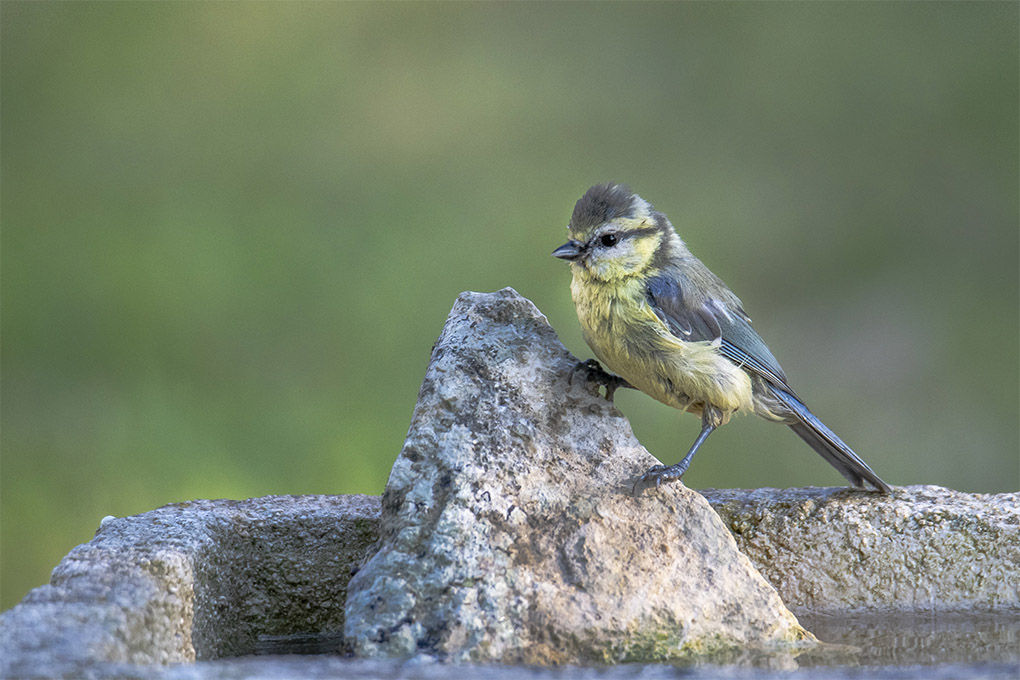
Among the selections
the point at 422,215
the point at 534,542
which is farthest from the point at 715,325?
the point at 422,215

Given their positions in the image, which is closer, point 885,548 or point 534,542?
point 534,542

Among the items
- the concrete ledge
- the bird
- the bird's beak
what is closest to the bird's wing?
the bird

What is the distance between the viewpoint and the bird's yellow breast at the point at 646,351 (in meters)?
2.89

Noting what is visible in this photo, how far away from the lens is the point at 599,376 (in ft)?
8.95

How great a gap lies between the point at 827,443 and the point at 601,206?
0.96 meters

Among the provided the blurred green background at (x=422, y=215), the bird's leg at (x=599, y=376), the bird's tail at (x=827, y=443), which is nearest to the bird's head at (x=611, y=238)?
the bird's leg at (x=599, y=376)

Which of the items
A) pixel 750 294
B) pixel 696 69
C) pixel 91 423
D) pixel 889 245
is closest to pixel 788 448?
pixel 750 294

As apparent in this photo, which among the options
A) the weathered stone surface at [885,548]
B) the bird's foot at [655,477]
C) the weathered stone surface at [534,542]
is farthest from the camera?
the weathered stone surface at [885,548]

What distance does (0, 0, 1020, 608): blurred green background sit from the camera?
4473mm

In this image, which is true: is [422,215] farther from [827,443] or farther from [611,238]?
[827,443]

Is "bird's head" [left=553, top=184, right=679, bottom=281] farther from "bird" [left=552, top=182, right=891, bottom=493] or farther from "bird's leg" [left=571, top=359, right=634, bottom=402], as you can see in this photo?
"bird's leg" [left=571, top=359, right=634, bottom=402]

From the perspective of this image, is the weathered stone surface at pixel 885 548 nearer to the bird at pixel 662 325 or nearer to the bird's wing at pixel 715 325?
the bird at pixel 662 325

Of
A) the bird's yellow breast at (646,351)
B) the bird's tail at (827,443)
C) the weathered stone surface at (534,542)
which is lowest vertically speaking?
the weathered stone surface at (534,542)

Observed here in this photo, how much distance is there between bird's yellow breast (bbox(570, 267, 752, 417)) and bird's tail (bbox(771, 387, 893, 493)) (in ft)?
0.77
